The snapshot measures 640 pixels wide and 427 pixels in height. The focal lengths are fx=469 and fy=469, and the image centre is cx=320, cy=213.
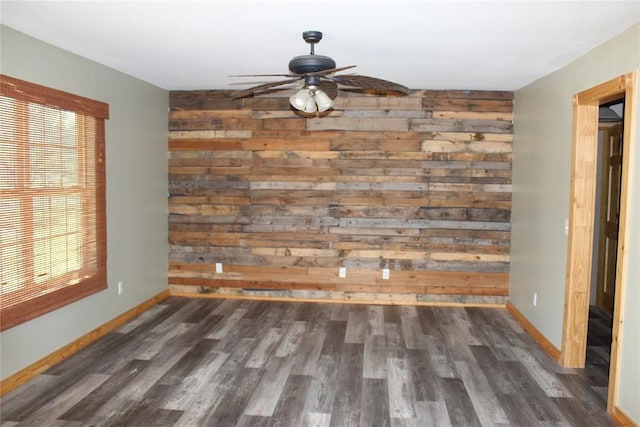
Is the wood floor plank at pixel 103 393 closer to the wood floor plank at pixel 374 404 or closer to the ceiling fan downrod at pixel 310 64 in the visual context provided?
the wood floor plank at pixel 374 404

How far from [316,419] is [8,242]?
2.40 metres

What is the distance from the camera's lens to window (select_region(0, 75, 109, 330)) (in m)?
3.22

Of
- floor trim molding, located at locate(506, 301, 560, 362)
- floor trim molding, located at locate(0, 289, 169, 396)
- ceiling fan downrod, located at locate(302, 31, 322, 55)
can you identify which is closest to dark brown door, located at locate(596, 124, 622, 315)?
floor trim molding, located at locate(506, 301, 560, 362)

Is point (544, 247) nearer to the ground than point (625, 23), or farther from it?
nearer to the ground

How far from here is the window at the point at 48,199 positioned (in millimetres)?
3225

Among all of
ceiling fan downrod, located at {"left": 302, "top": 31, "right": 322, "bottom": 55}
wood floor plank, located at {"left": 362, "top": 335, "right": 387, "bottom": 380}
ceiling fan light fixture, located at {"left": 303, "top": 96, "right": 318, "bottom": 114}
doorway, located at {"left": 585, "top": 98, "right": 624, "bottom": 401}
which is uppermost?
ceiling fan downrod, located at {"left": 302, "top": 31, "right": 322, "bottom": 55}

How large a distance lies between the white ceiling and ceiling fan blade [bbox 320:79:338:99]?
31 centimetres

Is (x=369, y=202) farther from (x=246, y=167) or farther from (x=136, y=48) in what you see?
(x=136, y=48)

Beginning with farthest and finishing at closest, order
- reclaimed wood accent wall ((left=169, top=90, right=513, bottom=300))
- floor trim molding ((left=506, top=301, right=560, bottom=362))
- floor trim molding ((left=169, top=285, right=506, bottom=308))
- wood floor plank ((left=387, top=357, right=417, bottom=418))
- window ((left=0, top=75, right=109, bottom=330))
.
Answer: floor trim molding ((left=169, top=285, right=506, bottom=308)) → reclaimed wood accent wall ((left=169, top=90, right=513, bottom=300)) → floor trim molding ((left=506, top=301, right=560, bottom=362)) → window ((left=0, top=75, right=109, bottom=330)) → wood floor plank ((left=387, top=357, right=417, bottom=418))

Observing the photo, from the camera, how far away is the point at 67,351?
12.8 ft

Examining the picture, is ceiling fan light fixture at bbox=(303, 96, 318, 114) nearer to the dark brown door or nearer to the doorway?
the doorway

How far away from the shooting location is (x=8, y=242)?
3223mm

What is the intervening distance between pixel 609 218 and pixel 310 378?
402 centimetres

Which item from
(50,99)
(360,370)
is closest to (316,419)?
(360,370)
